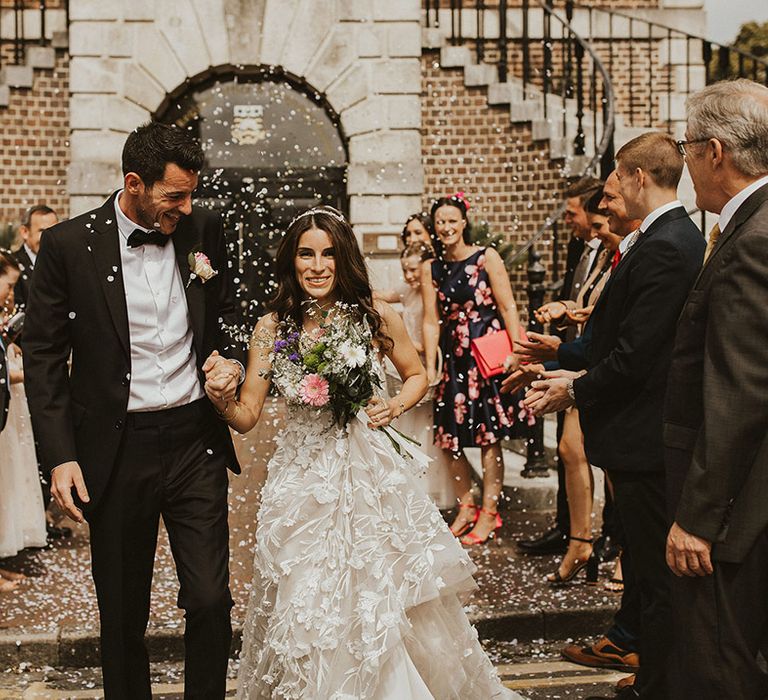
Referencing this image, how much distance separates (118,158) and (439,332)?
7.13 metres

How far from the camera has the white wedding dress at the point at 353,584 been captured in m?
4.01

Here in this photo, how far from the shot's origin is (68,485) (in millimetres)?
3844

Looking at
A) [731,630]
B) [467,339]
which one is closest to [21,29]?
[467,339]

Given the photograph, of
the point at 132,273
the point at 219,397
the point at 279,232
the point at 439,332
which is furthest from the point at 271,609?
the point at 279,232

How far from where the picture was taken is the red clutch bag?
7.11 metres

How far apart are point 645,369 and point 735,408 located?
4.05 ft

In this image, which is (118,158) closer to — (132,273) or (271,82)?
(271,82)

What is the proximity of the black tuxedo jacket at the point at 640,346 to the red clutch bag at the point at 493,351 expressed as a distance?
261 cm

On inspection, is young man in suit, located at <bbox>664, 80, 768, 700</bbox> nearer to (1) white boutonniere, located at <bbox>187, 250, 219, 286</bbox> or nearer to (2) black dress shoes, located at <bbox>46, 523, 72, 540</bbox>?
(1) white boutonniere, located at <bbox>187, 250, 219, 286</bbox>

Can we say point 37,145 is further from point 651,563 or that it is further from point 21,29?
point 651,563

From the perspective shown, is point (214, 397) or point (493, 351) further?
point (493, 351)

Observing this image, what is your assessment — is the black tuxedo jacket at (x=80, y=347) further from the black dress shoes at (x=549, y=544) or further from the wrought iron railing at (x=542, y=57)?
the wrought iron railing at (x=542, y=57)

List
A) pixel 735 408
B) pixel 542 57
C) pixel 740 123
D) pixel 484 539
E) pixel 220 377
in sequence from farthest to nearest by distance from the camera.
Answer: pixel 542 57, pixel 484 539, pixel 220 377, pixel 740 123, pixel 735 408

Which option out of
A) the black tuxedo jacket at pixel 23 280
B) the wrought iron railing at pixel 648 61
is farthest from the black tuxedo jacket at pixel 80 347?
the wrought iron railing at pixel 648 61
